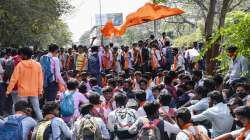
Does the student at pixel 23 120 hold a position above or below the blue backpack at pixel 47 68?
below

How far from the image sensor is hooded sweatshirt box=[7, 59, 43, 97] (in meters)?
10.3

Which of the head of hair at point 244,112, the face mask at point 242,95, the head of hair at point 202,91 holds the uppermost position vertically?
the head of hair at point 244,112

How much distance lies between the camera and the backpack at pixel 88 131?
7.53 meters

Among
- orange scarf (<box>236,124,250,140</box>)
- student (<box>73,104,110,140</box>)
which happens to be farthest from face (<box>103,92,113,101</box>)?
orange scarf (<box>236,124,250,140</box>)

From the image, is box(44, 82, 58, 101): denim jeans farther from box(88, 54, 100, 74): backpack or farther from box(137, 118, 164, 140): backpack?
box(137, 118, 164, 140): backpack

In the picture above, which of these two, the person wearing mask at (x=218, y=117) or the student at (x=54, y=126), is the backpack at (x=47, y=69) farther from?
the person wearing mask at (x=218, y=117)

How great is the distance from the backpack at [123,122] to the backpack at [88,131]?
0.43 metres

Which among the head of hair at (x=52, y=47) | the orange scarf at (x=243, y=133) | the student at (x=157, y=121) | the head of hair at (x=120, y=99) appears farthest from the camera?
the head of hair at (x=52, y=47)

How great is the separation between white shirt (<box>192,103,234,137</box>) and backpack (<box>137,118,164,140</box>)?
67 cm

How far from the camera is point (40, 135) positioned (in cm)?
738

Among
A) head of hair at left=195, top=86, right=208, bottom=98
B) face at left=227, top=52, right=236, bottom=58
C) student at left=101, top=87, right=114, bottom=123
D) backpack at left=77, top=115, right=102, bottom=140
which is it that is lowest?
backpack at left=77, top=115, right=102, bottom=140

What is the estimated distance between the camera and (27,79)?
34.0 feet

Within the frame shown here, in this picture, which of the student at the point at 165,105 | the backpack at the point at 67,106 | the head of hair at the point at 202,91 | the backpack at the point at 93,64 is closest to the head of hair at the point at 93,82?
the backpack at the point at 67,106

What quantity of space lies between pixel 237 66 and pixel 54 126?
3985 mm
